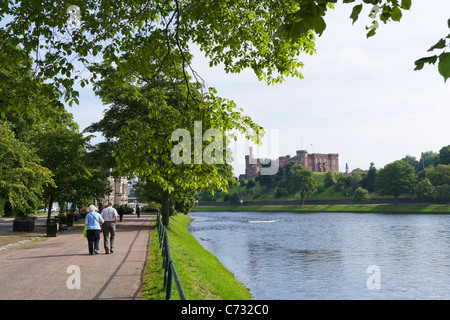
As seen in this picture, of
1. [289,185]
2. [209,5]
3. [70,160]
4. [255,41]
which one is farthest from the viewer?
[289,185]

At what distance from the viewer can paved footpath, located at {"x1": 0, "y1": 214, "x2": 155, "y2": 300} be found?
32.3 feet

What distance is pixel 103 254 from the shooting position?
1680 centimetres

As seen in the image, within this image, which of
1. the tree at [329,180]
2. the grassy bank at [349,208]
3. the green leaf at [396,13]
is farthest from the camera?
the tree at [329,180]

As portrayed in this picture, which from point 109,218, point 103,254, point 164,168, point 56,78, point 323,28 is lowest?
point 103,254

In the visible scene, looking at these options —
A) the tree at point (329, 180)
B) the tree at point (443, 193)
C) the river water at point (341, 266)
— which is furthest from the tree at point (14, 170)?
the tree at point (329, 180)

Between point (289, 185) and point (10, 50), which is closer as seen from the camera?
point (10, 50)

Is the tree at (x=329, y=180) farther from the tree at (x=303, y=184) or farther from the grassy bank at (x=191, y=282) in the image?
the grassy bank at (x=191, y=282)

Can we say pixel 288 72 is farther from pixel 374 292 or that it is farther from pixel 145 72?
pixel 374 292

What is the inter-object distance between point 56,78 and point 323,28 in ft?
22.5

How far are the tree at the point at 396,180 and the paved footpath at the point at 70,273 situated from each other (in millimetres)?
101680

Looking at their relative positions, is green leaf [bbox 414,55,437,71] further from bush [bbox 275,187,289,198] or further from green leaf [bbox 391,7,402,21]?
bush [bbox 275,187,289,198]

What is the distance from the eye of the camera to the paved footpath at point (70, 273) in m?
9.84

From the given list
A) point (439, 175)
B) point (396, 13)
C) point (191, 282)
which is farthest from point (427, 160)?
point (396, 13)

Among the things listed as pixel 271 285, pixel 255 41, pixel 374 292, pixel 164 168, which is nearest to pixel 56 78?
pixel 164 168
